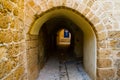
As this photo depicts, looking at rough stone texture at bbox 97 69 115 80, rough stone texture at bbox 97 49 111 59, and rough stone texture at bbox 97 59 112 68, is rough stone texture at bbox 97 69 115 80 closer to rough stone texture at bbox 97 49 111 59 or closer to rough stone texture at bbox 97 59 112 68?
rough stone texture at bbox 97 59 112 68

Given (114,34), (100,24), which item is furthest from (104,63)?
(100,24)

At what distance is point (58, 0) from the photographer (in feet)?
9.39

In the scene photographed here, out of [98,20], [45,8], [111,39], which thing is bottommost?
[111,39]

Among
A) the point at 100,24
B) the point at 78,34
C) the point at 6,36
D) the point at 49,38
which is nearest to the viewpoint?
the point at 6,36

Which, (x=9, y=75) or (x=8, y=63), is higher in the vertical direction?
(x=8, y=63)

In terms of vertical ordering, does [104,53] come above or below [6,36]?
below

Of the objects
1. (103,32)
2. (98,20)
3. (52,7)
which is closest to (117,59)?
(103,32)

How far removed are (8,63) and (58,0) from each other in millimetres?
1537

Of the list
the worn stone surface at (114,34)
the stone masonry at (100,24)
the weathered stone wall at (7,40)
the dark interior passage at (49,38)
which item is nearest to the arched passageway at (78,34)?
the dark interior passage at (49,38)

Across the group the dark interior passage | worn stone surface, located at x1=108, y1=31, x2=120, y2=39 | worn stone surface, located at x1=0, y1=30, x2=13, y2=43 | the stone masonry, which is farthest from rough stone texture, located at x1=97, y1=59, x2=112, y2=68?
the dark interior passage

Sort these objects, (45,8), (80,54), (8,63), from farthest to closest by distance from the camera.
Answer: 1. (80,54)
2. (45,8)
3. (8,63)

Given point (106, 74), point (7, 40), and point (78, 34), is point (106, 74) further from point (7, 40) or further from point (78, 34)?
point (78, 34)

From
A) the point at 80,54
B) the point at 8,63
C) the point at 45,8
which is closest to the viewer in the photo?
the point at 8,63

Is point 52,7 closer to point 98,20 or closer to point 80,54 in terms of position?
point 98,20
